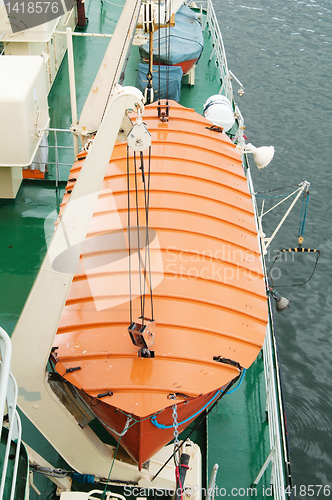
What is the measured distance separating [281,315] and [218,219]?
7186mm

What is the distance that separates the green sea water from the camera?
11719 millimetres

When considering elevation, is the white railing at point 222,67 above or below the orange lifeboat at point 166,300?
above

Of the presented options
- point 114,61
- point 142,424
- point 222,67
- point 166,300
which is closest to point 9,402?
point 142,424

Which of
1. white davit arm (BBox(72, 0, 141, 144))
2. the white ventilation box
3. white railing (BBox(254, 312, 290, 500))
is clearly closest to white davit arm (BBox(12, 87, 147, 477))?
white railing (BBox(254, 312, 290, 500))

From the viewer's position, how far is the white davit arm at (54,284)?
5211 millimetres

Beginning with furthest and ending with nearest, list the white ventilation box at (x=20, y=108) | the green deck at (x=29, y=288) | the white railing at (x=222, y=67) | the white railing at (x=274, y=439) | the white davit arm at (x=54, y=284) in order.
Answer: the white railing at (x=222, y=67), the white ventilation box at (x=20, y=108), the green deck at (x=29, y=288), the white railing at (x=274, y=439), the white davit arm at (x=54, y=284)

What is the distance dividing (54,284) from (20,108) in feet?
18.2

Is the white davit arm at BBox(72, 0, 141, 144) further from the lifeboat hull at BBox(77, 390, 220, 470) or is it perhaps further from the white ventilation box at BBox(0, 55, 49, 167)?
the lifeboat hull at BBox(77, 390, 220, 470)

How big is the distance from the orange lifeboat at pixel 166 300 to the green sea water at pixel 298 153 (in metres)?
5.83

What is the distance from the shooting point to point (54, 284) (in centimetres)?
531

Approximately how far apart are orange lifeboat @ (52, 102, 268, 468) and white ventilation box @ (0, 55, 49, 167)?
1.44 m

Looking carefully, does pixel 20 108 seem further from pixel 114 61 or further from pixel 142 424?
pixel 142 424

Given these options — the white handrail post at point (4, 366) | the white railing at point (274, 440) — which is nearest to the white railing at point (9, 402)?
the white handrail post at point (4, 366)

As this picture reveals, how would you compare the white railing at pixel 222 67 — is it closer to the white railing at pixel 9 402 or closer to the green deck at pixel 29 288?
the green deck at pixel 29 288
